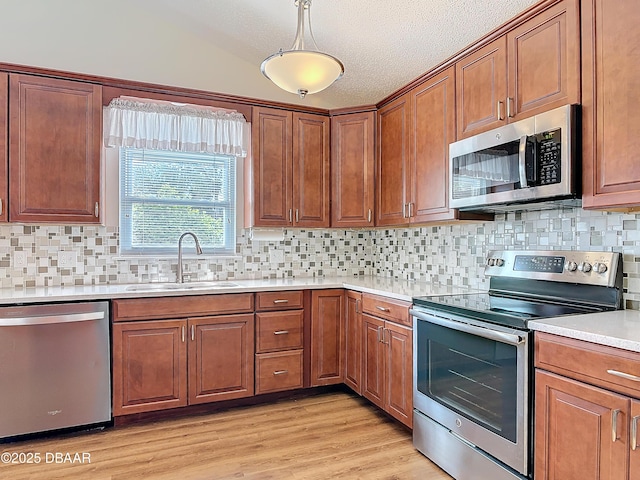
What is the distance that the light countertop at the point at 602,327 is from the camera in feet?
4.45

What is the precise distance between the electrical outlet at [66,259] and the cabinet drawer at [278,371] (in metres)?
1.54

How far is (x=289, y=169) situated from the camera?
11.3 feet

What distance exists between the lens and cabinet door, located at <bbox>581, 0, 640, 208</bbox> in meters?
1.60

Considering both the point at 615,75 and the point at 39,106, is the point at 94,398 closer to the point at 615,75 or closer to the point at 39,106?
the point at 39,106

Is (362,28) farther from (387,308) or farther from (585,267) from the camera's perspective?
(585,267)

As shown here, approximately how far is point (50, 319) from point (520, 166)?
2727 mm

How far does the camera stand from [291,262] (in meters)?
3.73

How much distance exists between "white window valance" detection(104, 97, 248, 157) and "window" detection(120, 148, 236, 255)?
19 cm

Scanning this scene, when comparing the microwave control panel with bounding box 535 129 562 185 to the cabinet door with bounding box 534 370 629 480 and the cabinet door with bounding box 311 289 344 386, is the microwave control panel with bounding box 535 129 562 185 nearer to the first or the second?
the cabinet door with bounding box 534 370 629 480

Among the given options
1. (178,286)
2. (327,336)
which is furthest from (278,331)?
(178,286)

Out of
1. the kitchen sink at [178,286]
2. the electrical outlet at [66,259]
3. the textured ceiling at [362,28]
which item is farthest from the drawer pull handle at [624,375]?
the electrical outlet at [66,259]

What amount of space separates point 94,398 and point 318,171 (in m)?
2.29

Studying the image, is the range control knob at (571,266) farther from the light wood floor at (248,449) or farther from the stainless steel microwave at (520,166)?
the light wood floor at (248,449)

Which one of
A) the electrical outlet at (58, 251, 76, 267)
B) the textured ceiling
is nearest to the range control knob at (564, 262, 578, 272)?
the textured ceiling
